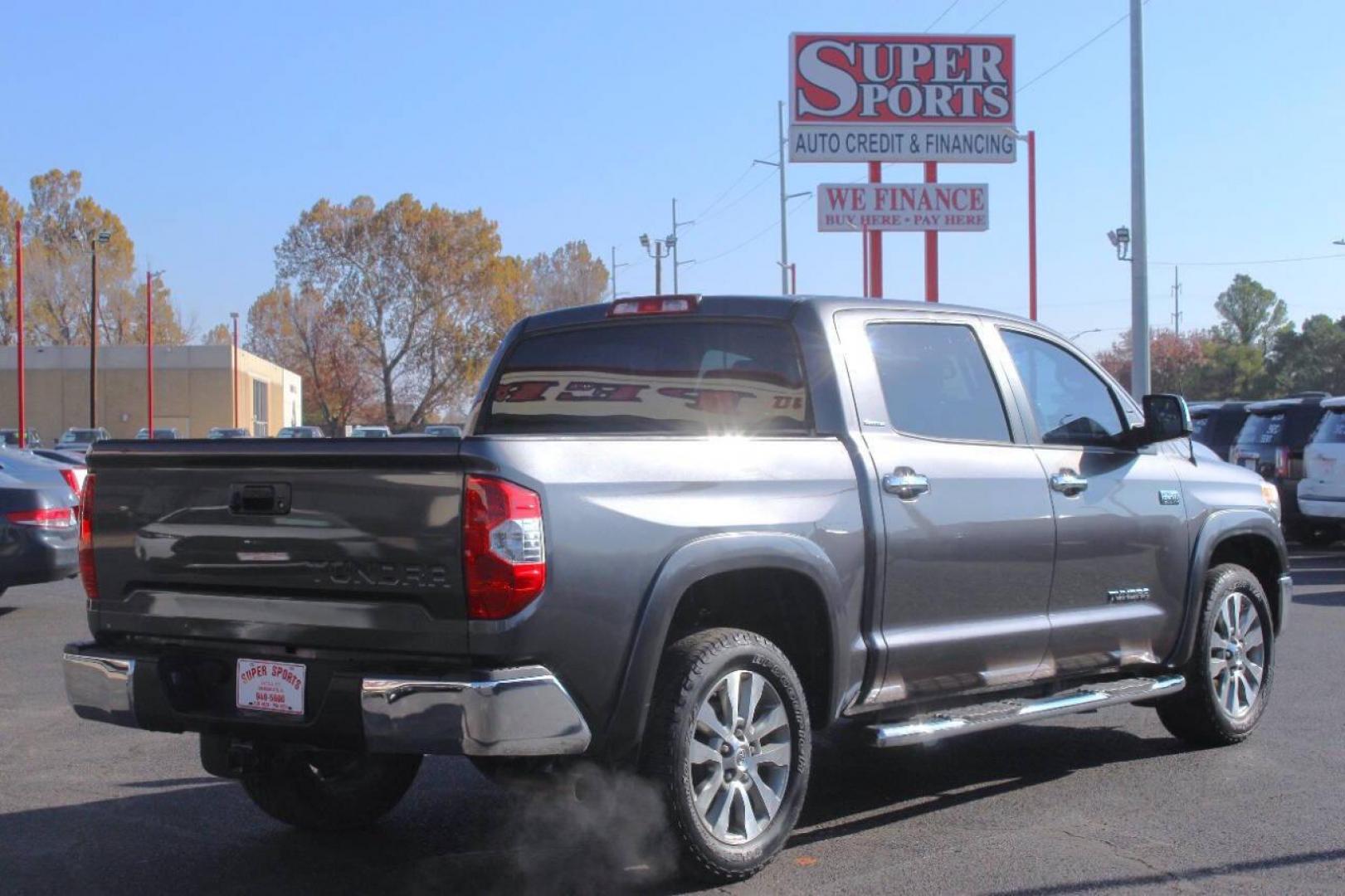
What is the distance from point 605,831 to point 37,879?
193 centimetres

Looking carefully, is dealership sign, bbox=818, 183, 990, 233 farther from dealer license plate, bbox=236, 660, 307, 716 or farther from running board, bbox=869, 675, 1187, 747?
dealer license plate, bbox=236, 660, 307, 716

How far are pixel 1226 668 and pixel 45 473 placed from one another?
9502mm

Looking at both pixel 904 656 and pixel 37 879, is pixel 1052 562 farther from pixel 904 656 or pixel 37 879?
pixel 37 879

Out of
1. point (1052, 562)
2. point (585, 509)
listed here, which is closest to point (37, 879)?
point (585, 509)

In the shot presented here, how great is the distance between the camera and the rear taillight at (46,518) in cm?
1198

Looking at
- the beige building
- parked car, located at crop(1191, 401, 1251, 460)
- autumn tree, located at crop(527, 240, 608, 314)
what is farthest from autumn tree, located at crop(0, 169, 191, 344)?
parked car, located at crop(1191, 401, 1251, 460)

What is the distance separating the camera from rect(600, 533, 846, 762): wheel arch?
15.4 ft

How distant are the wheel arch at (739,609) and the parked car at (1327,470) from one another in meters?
13.0

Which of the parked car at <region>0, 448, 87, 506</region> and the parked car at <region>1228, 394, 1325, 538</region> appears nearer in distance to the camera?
the parked car at <region>0, 448, 87, 506</region>

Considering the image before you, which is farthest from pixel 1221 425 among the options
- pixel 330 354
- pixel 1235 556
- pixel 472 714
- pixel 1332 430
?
pixel 330 354

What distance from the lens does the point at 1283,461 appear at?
17.9m

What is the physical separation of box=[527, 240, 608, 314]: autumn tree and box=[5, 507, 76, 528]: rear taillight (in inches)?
2840

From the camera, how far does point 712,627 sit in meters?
5.27

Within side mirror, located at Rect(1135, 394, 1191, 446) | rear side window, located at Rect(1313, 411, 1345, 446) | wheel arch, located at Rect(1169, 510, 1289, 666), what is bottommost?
wheel arch, located at Rect(1169, 510, 1289, 666)
